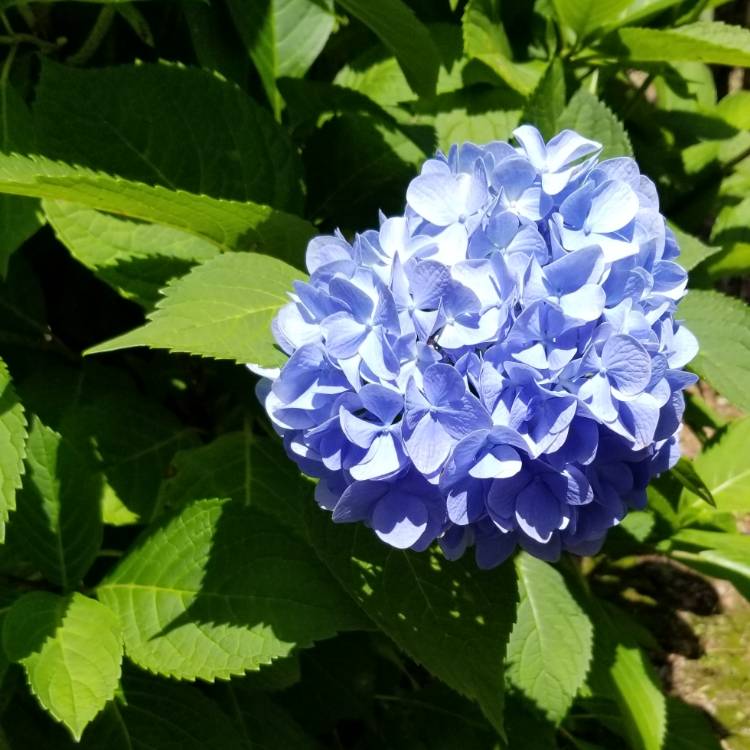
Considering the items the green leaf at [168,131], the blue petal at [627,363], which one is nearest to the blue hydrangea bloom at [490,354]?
the blue petal at [627,363]

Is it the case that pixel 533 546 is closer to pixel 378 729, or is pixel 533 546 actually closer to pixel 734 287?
pixel 378 729

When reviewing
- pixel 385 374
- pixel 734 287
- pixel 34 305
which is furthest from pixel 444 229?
pixel 734 287

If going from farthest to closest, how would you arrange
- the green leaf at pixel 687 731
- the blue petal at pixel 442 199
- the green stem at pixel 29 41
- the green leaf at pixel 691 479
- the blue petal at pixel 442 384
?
the green leaf at pixel 687 731 → the green stem at pixel 29 41 → the green leaf at pixel 691 479 → the blue petal at pixel 442 199 → the blue petal at pixel 442 384

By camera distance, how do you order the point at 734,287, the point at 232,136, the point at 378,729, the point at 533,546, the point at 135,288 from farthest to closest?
the point at 734,287 < the point at 378,729 < the point at 232,136 < the point at 135,288 < the point at 533,546

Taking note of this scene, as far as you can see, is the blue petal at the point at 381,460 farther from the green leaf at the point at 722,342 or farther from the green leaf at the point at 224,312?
the green leaf at the point at 722,342

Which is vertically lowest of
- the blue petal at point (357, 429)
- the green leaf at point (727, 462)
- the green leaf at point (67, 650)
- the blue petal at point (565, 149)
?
the green leaf at point (727, 462)

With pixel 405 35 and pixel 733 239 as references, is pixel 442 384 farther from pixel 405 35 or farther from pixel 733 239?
pixel 733 239

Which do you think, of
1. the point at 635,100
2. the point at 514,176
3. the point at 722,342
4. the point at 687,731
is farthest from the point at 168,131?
the point at 687,731

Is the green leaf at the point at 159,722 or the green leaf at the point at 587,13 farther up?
the green leaf at the point at 587,13
